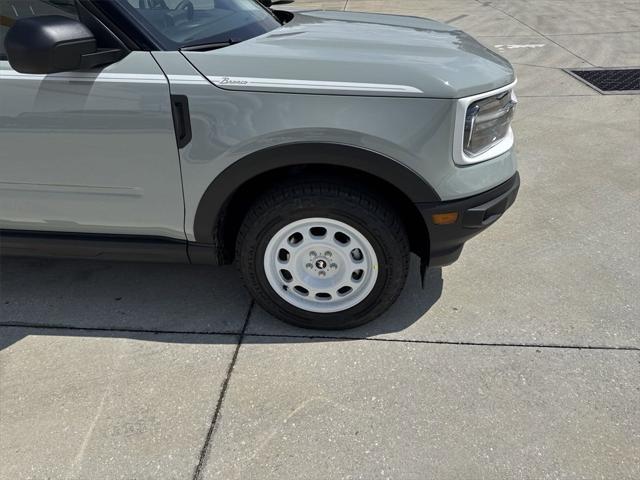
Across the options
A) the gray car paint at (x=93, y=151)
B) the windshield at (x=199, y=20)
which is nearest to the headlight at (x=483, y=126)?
the windshield at (x=199, y=20)

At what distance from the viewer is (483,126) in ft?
7.84

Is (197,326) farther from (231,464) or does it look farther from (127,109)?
(127,109)

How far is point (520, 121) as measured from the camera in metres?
5.57

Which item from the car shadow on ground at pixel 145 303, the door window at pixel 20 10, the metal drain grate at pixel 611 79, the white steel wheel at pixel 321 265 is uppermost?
the door window at pixel 20 10

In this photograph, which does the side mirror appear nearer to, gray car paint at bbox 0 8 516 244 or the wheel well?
gray car paint at bbox 0 8 516 244

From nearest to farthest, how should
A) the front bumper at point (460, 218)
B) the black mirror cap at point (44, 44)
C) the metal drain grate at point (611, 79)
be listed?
1. the black mirror cap at point (44, 44)
2. the front bumper at point (460, 218)
3. the metal drain grate at point (611, 79)

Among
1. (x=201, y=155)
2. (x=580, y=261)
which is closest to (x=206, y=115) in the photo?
(x=201, y=155)

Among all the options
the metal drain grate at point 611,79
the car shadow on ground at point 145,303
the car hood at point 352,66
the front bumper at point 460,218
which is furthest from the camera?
the metal drain grate at point 611,79

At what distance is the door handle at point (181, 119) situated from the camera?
7.45 ft

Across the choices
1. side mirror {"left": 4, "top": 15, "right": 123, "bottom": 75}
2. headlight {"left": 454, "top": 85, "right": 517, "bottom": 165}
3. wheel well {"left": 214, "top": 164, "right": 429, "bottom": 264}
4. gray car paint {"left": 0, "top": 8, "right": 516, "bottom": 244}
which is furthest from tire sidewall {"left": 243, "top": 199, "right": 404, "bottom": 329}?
side mirror {"left": 4, "top": 15, "right": 123, "bottom": 75}

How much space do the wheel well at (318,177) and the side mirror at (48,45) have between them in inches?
33.4

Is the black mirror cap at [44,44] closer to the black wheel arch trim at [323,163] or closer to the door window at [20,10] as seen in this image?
the door window at [20,10]

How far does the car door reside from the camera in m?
2.30

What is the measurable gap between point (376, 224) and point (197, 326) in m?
1.11
